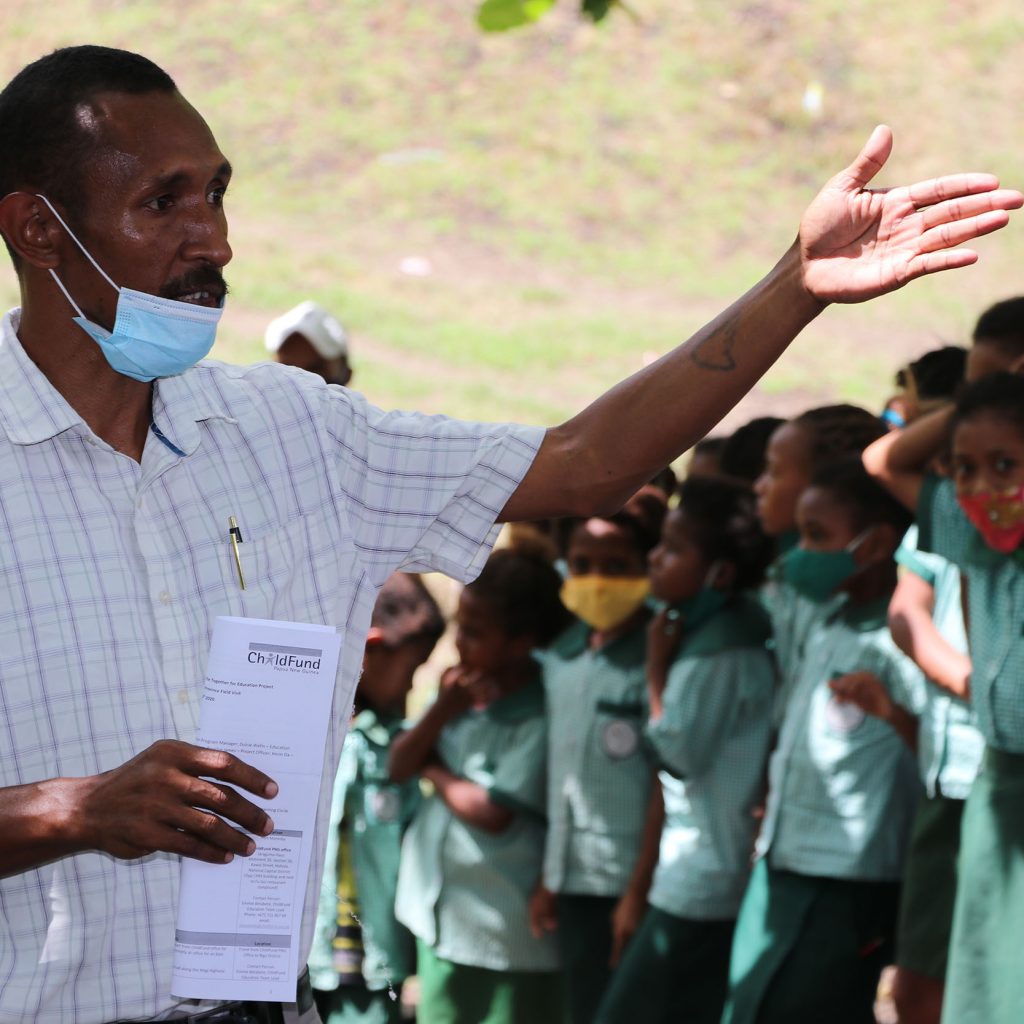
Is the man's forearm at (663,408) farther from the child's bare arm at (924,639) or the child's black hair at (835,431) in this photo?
the child's black hair at (835,431)

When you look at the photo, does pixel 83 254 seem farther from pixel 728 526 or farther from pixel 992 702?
pixel 728 526

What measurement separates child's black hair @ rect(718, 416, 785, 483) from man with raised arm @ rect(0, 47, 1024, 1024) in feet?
11.3

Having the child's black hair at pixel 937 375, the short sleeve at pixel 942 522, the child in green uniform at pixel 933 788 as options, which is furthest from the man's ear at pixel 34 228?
the child's black hair at pixel 937 375

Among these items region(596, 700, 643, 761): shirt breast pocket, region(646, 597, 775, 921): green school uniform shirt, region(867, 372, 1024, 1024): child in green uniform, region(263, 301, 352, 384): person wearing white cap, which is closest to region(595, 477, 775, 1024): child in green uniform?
region(646, 597, 775, 921): green school uniform shirt

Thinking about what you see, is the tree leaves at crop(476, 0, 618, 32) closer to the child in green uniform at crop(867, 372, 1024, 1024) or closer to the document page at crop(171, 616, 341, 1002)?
the child in green uniform at crop(867, 372, 1024, 1024)

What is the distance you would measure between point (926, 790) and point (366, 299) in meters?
12.4

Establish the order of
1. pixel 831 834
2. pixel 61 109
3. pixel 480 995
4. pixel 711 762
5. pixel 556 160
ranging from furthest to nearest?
1. pixel 556 160
2. pixel 480 995
3. pixel 711 762
4. pixel 831 834
5. pixel 61 109

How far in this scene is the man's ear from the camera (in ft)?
7.58

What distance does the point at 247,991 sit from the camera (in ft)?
6.49

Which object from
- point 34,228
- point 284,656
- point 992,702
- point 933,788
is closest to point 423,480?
point 284,656

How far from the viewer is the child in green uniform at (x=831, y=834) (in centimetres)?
418

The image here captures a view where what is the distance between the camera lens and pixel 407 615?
5164mm

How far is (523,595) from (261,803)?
3083mm

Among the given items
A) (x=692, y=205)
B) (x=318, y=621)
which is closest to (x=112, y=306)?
(x=318, y=621)
